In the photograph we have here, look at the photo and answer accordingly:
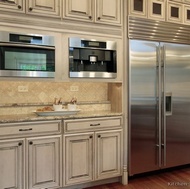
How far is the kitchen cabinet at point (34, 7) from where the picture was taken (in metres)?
2.37

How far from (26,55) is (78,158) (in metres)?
1.36

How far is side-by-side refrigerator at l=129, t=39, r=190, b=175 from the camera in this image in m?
2.99

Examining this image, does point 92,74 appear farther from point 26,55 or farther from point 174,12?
point 174,12

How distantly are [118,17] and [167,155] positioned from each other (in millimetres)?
2096

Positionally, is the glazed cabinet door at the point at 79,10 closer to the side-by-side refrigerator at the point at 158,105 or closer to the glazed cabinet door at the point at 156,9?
the side-by-side refrigerator at the point at 158,105

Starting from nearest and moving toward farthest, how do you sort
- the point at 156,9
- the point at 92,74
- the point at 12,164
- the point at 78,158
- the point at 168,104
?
the point at 12,164 → the point at 78,158 → the point at 92,74 → the point at 156,9 → the point at 168,104

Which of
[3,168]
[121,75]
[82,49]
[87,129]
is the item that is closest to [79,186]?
[87,129]

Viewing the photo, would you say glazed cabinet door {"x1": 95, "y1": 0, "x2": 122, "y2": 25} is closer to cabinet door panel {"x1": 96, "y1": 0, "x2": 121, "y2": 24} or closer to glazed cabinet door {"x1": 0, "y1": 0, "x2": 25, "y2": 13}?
cabinet door panel {"x1": 96, "y1": 0, "x2": 121, "y2": 24}

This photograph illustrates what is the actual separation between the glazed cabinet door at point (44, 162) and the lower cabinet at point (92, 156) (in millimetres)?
121

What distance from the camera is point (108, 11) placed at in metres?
2.85

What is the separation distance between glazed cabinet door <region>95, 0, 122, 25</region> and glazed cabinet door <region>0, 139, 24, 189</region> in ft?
5.88

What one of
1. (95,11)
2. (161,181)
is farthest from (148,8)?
(161,181)

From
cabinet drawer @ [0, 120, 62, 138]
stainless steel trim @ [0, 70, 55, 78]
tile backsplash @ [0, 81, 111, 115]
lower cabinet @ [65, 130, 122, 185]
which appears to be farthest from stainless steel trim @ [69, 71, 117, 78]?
lower cabinet @ [65, 130, 122, 185]

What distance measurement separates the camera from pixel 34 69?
2492 mm
